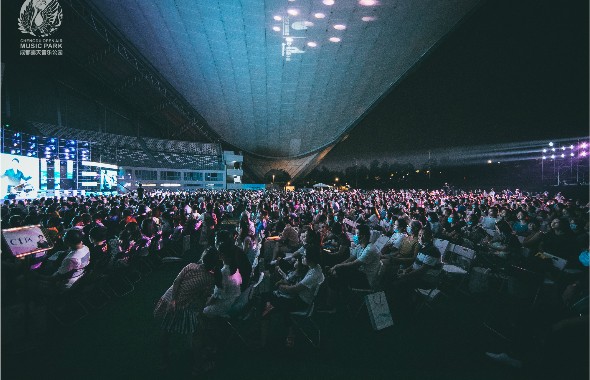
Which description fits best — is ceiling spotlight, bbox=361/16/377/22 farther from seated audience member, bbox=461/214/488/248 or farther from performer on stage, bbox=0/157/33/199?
performer on stage, bbox=0/157/33/199

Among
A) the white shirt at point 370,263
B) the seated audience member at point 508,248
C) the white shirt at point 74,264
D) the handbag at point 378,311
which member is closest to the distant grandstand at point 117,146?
the white shirt at point 74,264

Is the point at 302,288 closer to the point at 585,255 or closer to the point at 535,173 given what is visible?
the point at 585,255

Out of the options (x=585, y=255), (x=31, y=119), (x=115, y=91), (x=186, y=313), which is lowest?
(x=186, y=313)

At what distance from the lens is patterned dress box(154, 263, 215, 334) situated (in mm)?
3453

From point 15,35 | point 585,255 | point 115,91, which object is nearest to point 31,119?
point 15,35

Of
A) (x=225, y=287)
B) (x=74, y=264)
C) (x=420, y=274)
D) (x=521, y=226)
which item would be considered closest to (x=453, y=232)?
(x=521, y=226)

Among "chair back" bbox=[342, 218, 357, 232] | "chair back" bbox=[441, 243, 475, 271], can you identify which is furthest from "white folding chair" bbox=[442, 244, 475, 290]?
"chair back" bbox=[342, 218, 357, 232]

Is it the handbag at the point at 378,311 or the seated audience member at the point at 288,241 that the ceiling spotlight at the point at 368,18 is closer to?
the seated audience member at the point at 288,241

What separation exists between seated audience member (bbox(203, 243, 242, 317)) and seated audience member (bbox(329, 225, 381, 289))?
1.96 m

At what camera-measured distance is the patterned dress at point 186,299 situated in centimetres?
345

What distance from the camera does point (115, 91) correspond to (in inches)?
1438

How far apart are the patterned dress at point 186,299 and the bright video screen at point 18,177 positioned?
1746 centimetres

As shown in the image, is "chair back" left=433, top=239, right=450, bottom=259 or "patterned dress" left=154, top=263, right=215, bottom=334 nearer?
"patterned dress" left=154, top=263, right=215, bottom=334

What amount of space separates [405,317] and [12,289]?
5533 millimetres
